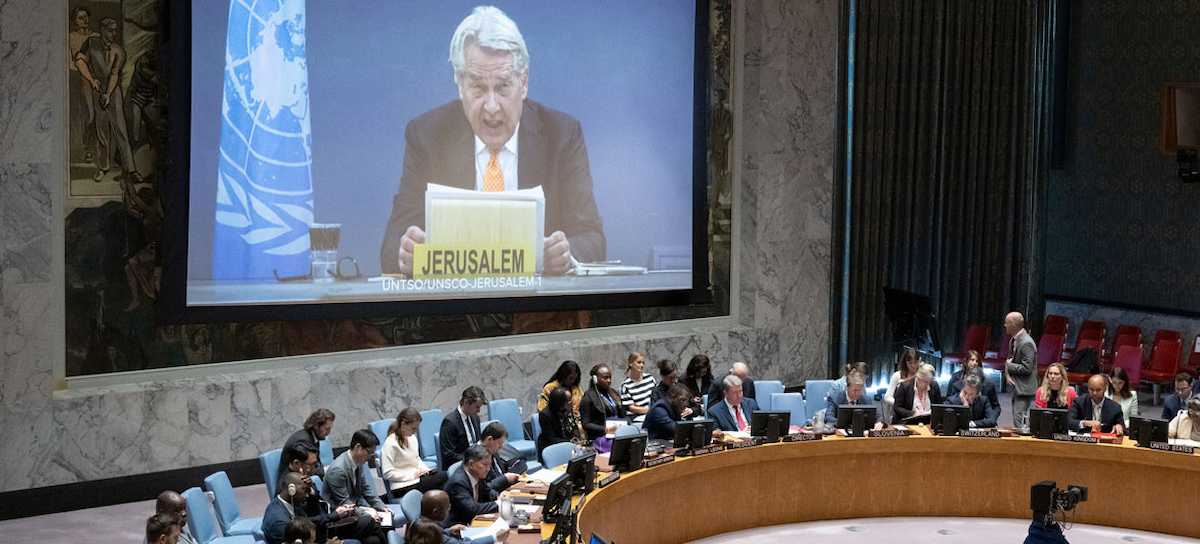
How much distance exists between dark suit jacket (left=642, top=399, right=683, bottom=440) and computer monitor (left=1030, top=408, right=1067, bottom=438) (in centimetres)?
259

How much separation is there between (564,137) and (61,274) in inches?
191

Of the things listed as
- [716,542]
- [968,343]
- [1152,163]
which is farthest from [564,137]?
[1152,163]

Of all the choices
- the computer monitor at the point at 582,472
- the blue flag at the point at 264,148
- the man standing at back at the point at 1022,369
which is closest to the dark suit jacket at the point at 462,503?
the computer monitor at the point at 582,472

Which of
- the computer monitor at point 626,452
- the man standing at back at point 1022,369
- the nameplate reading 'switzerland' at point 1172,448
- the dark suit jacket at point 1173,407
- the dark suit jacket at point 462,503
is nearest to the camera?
the dark suit jacket at point 462,503

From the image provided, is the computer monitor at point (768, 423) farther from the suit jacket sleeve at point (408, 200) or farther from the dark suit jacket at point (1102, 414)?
the suit jacket sleeve at point (408, 200)

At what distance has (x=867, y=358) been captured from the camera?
51.8 feet

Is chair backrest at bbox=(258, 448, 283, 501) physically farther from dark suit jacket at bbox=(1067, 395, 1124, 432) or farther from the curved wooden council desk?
dark suit jacket at bbox=(1067, 395, 1124, 432)

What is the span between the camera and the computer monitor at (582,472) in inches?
298

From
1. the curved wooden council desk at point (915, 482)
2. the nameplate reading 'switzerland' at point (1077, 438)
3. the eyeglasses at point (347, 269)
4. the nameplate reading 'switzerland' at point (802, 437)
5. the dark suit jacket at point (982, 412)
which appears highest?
the eyeglasses at point (347, 269)

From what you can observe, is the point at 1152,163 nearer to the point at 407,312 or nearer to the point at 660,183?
the point at 660,183

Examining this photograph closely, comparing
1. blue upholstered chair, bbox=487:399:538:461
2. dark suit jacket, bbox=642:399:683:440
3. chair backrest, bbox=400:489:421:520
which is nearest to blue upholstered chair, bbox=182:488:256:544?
chair backrest, bbox=400:489:421:520

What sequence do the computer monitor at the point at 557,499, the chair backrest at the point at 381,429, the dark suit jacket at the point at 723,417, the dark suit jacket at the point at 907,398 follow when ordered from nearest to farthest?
the computer monitor at the point at 557,499, the chair backrest at the point at 381,429, the dark suit jacket at the point at 723,417, the dark suit jacket at the point at 907,398

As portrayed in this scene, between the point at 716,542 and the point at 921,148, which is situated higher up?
the point at 921,148

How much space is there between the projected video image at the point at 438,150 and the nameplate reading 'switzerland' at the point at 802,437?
12.1 ft
